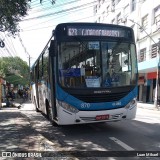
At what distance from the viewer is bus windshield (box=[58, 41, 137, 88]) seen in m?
8.75

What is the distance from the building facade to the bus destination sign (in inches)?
780

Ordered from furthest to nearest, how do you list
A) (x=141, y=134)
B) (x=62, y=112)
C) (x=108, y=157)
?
(x=141, y=134)
(x=62, y=112)
(x=108, y=157)

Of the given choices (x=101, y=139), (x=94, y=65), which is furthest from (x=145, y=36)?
(x=101, y=139)

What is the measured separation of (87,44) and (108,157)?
3.70 meters

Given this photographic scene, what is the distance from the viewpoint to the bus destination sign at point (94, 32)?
29.6 ft

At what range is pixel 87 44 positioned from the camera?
9.00 metres

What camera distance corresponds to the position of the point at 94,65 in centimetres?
887

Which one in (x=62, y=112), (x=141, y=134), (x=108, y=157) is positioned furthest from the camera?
(x=141, y=134)

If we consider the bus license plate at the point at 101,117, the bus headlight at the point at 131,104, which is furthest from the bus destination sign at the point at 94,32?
the bus license plate at the point at 101,117

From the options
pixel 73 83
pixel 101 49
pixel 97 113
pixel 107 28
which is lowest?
pixel 97 113

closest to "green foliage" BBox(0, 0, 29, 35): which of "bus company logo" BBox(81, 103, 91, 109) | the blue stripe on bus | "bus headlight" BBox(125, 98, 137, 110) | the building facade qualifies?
the blue stripe on bus

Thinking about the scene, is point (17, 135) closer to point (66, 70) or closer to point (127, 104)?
point (66, 70)

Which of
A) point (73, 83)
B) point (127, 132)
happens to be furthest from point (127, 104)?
point (73, 83)

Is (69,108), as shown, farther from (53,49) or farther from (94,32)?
(94,32)
